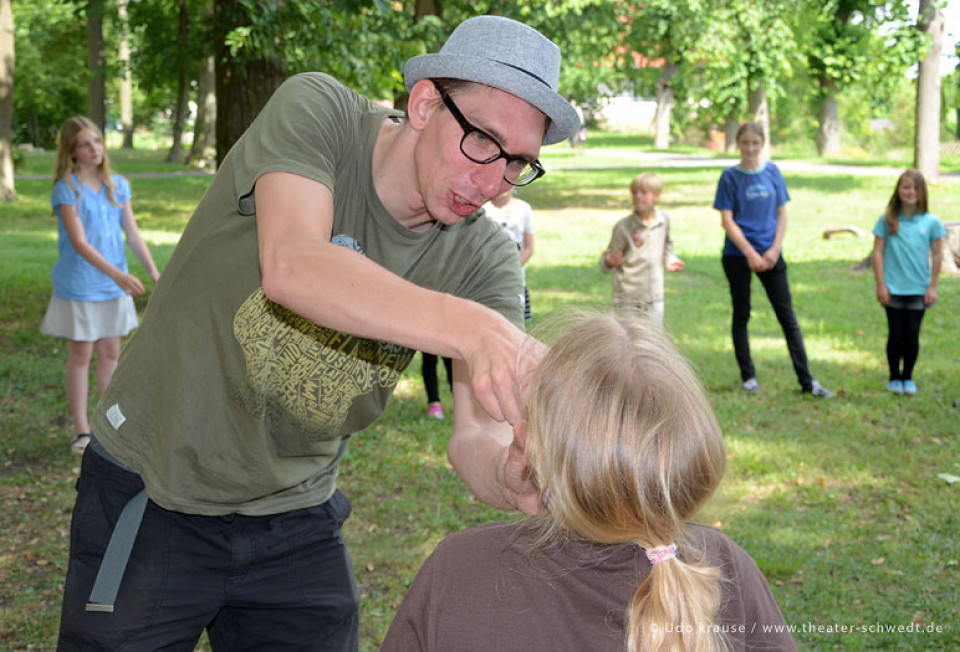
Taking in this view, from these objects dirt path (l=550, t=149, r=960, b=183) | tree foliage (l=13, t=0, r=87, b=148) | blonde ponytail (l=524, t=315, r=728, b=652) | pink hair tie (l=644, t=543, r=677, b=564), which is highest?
tree foliage (l=13, t=0, r=87, b=148)

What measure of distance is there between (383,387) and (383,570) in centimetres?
278

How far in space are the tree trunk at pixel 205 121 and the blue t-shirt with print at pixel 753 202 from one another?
1003 inches

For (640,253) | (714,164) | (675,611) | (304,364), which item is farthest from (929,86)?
(675,611)

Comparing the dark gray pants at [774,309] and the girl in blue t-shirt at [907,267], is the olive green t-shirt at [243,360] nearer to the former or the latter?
the dark gray pants at [774,309]

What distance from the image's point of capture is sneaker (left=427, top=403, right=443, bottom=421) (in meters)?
7.47

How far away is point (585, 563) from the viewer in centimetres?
185

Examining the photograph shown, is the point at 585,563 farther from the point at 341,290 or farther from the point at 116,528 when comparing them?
the point at 116,528

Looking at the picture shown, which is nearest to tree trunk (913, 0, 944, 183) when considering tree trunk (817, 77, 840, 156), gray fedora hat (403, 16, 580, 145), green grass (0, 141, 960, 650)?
green grass (0, 141, 960, 650)

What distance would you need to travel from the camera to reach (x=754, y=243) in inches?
320

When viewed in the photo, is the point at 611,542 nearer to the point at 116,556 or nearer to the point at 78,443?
the point at 116,556

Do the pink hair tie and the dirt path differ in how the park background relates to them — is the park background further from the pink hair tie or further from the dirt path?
the dirt path

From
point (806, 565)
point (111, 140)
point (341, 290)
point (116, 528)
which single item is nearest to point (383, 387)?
point (116, 528)

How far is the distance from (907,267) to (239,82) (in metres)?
5.84

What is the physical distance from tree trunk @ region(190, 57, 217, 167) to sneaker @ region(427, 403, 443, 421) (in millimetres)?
25740
